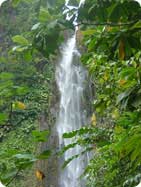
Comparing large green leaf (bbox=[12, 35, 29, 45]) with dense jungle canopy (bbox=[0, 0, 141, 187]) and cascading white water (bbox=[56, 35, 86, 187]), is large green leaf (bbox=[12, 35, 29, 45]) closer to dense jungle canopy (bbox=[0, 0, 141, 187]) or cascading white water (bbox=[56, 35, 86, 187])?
dense jungle canopy (bbox=[0, 0, 141, 187])

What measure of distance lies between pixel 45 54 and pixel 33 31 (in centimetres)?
4

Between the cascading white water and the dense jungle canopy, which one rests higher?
the dense jungle canopy

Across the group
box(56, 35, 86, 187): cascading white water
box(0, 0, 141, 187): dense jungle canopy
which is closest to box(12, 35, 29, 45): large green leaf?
box(0, 0, 141, 187): dense jungle canopy

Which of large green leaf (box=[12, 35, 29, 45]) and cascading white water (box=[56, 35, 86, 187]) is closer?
large green leaf (box=[12, 35, 29, 45])

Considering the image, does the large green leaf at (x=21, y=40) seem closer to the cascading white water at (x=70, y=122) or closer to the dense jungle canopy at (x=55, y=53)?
the dense jungle canopy at (x=55, y=53)

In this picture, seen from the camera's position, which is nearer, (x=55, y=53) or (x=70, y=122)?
(x=55, y=53)

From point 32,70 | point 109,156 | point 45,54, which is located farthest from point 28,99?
point 109,156

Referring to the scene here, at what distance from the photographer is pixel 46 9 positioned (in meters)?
0.64

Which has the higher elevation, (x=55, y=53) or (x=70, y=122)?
(x=55, y=53)

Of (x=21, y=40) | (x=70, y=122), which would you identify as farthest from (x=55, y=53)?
(x=70, y=122)

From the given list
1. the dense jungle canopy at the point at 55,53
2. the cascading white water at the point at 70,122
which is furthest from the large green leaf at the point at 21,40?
the cascading white water at the point at 70,122

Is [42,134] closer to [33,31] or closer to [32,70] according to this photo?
[33,31]

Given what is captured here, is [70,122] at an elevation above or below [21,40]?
below

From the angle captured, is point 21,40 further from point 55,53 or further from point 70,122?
Answer: point 70,122
